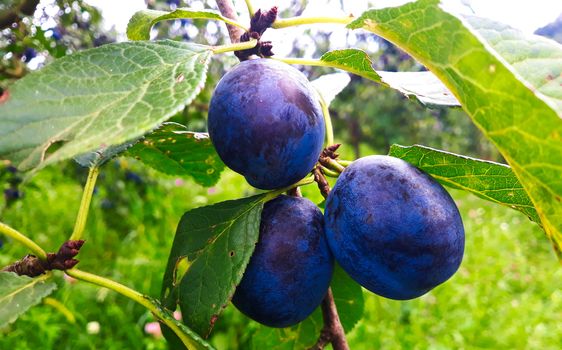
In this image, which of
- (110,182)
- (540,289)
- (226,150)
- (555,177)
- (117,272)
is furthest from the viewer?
(540,289)

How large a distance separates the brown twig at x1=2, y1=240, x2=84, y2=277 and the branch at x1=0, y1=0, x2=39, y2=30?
728 mm

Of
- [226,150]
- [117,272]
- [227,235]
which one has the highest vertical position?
[226,150]

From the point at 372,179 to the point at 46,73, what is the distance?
1.22 ft

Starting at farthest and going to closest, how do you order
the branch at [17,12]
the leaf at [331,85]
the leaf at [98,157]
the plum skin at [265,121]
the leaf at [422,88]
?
the branch at [17,12] < the leaf at [331,85] < the leaf at [98,157] < the leaf at [422,88] < the plum skin at [265,121]

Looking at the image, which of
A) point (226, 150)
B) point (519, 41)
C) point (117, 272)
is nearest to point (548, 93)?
point (519, 41)

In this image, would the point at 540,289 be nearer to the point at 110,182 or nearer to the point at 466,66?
the point at 110,182

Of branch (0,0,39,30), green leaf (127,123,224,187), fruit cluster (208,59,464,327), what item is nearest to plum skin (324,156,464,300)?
fruit cluster (208,59,464,327)

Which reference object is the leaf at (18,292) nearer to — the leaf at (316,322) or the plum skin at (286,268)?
the plum skin at (286,268)

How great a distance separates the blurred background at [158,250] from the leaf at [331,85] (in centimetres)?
39

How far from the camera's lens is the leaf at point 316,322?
88 centimetres

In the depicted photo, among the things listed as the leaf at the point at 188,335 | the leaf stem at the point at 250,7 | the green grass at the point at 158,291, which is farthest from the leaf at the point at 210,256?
the green grass at the point at 158,291

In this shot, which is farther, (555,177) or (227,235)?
(227,235)

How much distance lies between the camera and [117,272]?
3078 mm

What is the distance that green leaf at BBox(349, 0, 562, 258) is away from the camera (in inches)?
15.9
